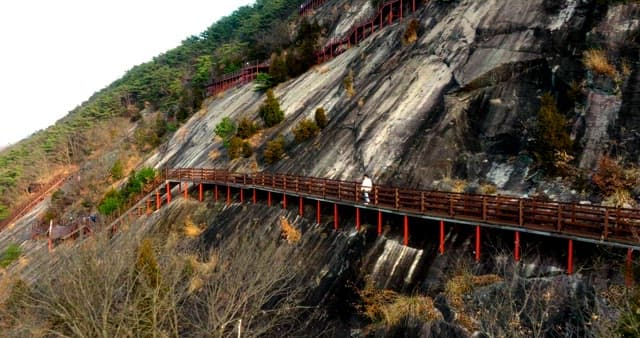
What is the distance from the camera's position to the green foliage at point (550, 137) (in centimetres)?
1845

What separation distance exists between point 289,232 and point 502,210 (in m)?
11.7

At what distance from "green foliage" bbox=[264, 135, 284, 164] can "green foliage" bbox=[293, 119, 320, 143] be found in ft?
5.44

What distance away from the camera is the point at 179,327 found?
18609 mm

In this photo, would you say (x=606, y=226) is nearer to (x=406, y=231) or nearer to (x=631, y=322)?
(x=631, y=322)

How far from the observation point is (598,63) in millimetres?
20062

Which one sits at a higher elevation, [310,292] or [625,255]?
[625,255]

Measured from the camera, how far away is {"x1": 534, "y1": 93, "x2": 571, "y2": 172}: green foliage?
18453 millimetres

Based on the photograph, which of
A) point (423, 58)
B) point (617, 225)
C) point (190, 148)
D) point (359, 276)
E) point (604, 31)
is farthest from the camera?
point (190, 148)

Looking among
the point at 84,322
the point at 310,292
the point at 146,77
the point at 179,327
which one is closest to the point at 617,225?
the point at 310,292

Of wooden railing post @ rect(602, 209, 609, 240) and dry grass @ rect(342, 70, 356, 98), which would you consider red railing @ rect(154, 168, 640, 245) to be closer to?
wooden railing post @ rect(602, 209, 609, 240)

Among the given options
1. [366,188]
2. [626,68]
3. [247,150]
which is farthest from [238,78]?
[626,68]

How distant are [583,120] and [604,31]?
5323 mm

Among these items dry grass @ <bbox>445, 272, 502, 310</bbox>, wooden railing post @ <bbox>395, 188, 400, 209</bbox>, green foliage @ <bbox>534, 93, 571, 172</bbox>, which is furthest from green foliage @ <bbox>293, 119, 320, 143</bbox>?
dry grass @ <bbox>445, 272, 502, 310</bbox>

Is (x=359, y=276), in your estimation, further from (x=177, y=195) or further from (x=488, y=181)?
(x=177, y=195)
